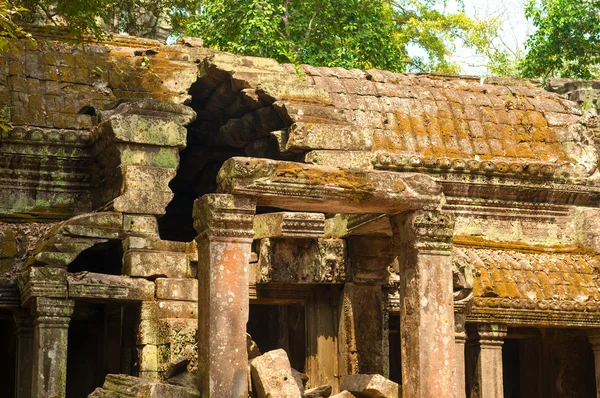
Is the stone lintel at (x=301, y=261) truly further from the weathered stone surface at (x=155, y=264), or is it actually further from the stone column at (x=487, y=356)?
the stone column at (x=487, y=356)

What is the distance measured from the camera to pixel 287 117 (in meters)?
13.3

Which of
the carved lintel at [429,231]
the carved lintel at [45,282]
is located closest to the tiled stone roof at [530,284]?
the carved lintel at [429,231]

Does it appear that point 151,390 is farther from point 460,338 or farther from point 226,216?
point 460,338

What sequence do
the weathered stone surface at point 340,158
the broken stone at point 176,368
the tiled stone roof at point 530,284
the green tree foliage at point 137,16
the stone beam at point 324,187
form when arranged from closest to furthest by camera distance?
the stone beam at point 324,187 → the broken stone at point 176,368 → the weathered stone surface at point 340,158 → the tiled stone roof at point 530,284 → the green tree foliage at point 137,16

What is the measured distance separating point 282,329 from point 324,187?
3.91m

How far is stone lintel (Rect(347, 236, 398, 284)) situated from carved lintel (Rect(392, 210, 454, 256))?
4.83 feet

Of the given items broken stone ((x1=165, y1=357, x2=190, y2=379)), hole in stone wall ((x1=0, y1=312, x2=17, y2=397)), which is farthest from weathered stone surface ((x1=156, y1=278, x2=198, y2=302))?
hole in stone wall ((x1=0, y1=312, x2=17, y2=397))

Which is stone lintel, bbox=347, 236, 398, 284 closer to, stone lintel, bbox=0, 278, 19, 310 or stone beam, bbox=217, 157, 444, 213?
stone beam, bbox=217, 157, 444, 213

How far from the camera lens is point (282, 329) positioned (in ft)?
46.4

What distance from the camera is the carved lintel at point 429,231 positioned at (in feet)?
35.8

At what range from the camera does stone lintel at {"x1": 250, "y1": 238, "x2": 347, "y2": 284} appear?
12.5 m

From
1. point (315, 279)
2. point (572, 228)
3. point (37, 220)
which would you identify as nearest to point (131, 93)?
point (37, 220)

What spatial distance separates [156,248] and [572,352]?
685 centimetres

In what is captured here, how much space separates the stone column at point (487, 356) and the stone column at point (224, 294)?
5401mm
